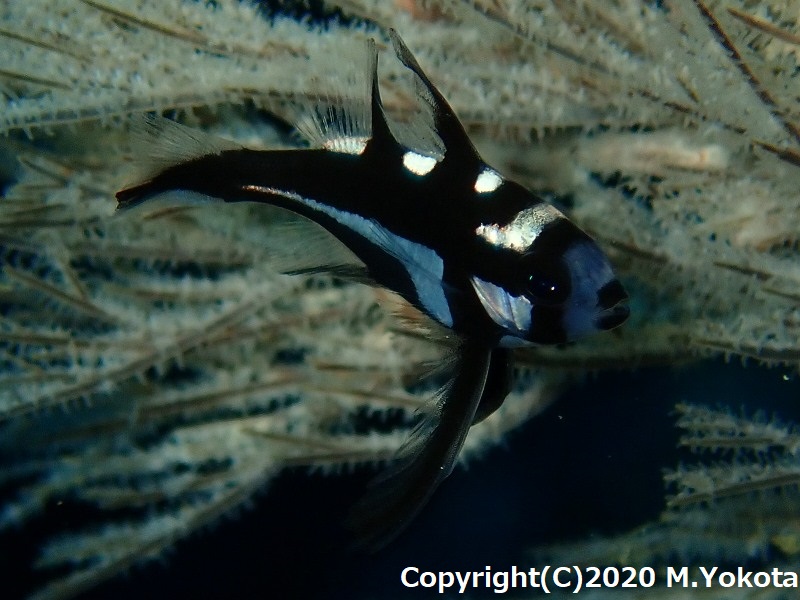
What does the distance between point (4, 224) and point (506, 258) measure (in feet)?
7.00

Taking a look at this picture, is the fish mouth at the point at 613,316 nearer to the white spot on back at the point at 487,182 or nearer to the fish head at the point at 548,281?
the fish head at the point at 548,281

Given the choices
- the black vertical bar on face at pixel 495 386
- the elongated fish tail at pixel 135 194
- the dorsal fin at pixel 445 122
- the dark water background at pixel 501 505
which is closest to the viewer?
the dorsal fin at pixel 445 122

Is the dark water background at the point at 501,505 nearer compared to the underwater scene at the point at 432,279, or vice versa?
the underwater scene at the point at 432,279

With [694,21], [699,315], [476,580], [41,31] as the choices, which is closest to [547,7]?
[694,21]

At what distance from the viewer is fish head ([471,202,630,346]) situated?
1.35 meters

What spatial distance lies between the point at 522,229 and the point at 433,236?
201 mm

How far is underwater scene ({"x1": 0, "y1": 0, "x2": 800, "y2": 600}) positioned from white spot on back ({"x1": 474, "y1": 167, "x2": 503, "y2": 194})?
0.06 feet

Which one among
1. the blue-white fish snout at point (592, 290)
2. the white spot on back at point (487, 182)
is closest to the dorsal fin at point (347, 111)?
the white spot on back at point (487, 182)

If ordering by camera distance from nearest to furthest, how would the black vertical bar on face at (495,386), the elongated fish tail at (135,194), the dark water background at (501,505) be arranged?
the elongated fish tail at (135,194) → the black vertical bar on face at (495,386) → the dark water background at (501,505)

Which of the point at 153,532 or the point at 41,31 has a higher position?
the point at 41,31

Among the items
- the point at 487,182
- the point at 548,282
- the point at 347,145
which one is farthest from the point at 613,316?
the point at 347,145

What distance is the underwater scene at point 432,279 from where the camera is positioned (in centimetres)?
151

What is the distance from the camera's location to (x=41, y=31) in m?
2.27

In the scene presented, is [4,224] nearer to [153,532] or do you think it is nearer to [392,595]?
[153,532]
